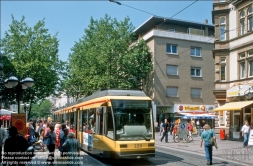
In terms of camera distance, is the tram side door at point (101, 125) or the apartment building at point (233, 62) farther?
the apartment building at point (233, 62)

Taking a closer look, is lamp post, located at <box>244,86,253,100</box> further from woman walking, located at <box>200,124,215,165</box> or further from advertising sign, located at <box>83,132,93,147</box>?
advertising sign, located at <box>83,132,93,147</box>

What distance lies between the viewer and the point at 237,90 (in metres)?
27.0

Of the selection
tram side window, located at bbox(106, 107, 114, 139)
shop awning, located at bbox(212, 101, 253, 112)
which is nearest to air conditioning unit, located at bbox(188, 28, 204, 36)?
shop awning, located at bbox(212, 101, 253, 112)

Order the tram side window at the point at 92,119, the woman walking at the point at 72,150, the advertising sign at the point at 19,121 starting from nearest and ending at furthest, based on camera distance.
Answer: the woman walking at the point at 72,150, the advertising sign at the point at 19,121, the tram side window at the point at 92,119

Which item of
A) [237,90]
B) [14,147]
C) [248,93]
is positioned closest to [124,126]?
[14,147]

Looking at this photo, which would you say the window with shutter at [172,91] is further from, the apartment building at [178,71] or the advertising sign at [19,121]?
the advertising sign at [19,121]

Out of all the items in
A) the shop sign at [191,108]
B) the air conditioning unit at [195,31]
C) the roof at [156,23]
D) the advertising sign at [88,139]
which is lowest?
the advertising sign at [88,139]

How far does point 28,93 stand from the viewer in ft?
119

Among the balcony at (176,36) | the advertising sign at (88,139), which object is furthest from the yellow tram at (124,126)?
the balcony at (176,36)

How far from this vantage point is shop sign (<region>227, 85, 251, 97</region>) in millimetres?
26197

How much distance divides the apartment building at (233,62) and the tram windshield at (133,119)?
13139mm

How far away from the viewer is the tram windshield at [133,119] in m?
13.2

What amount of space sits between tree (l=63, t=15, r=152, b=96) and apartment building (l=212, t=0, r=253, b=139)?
48.6ft

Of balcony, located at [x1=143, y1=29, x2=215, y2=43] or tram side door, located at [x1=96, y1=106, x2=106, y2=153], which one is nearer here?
tram side door, located at [x1=96, y1=106, x2=106, y2=153]
